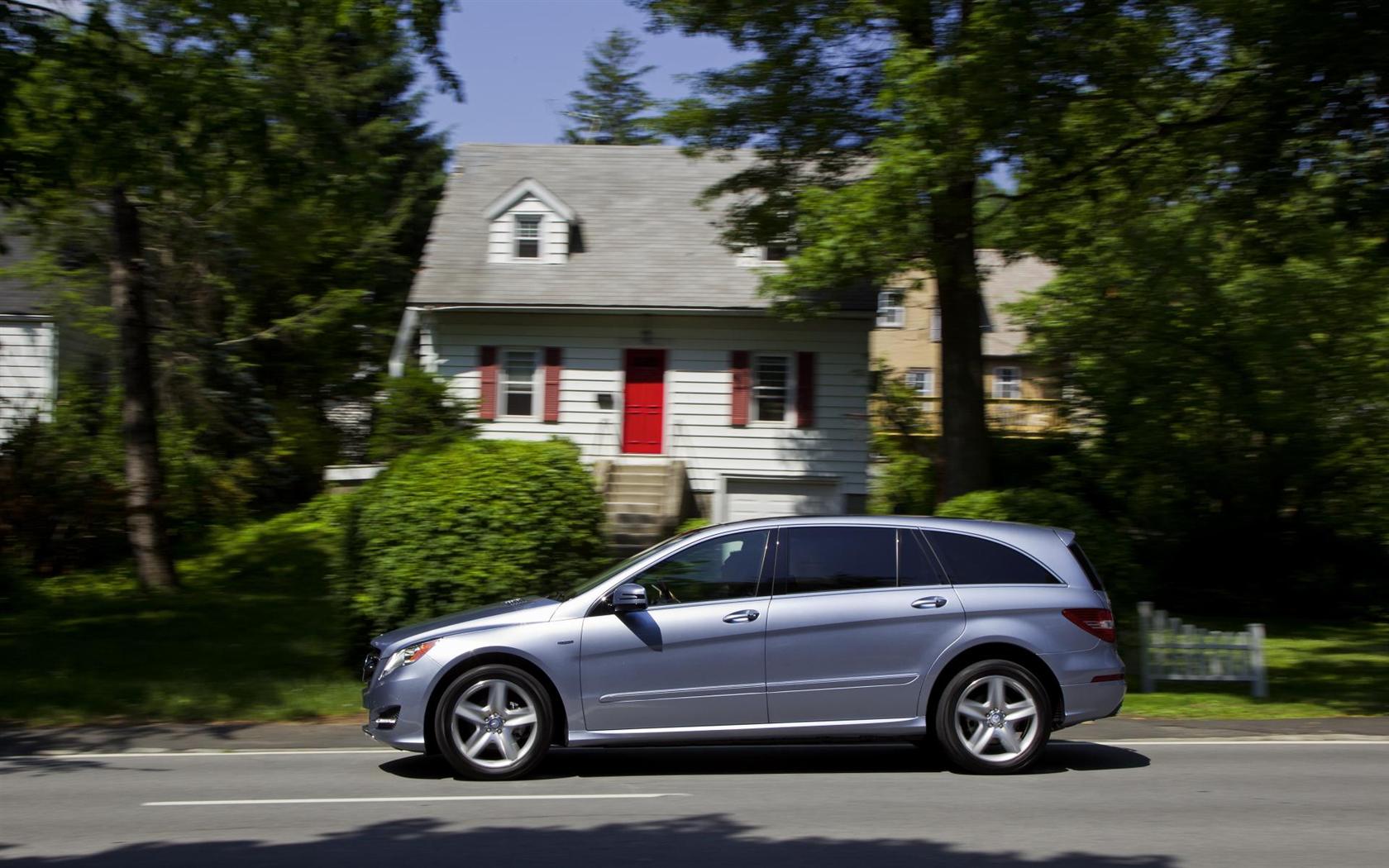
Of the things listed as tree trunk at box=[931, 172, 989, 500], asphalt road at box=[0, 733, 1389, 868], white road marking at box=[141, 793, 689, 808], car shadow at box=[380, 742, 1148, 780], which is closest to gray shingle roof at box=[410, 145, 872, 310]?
tree trunk at box=[931, 172, 989, 500]

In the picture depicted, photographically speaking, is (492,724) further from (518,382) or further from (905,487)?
(518,382)

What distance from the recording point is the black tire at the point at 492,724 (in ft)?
27.9

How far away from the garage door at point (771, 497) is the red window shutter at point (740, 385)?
51.1 inches

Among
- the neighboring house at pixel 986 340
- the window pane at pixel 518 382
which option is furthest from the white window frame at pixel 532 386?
the neighboring house at pixel 986 340

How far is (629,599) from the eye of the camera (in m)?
8.47

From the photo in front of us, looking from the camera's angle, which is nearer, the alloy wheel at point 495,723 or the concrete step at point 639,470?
the alloy wheel at point 495,723

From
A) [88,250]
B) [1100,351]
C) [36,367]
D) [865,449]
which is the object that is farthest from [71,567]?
[1100,351]

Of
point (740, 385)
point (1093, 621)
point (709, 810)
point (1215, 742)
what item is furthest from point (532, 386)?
point (709, 810)

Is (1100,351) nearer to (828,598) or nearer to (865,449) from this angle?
(865,449)

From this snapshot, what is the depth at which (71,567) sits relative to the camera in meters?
19.2

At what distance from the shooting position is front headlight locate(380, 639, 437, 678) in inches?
337

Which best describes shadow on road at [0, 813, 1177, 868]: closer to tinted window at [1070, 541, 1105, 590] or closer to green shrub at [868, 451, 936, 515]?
tinted window at [1070, 541, 1105, 590]

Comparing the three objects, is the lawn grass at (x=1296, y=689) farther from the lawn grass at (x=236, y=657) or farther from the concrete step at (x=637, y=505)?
the concrete step at (x=637, y=505)

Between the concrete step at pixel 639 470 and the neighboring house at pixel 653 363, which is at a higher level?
the neighboring house at pixel 653 363
